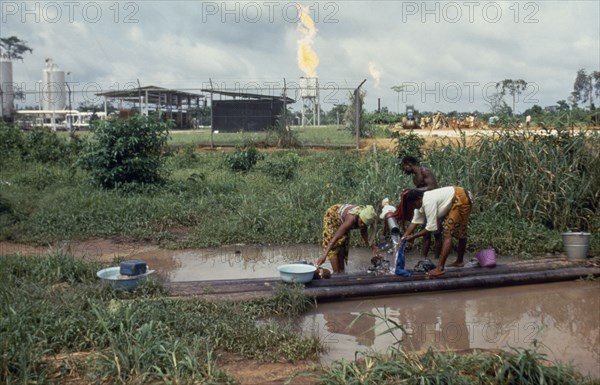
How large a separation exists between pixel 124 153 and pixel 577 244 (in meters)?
8.93

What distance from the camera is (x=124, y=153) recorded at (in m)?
12.3

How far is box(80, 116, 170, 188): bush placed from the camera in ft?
40.1

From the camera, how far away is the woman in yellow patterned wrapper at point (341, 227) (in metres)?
6.82

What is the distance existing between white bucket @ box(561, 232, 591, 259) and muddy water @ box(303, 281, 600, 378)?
77cm

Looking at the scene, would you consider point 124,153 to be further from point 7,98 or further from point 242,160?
point 7,98

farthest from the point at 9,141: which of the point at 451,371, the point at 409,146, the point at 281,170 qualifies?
the point at 451,371

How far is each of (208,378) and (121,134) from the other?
366 inches

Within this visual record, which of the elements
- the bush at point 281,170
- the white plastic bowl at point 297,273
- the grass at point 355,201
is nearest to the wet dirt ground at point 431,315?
the white plastic bowl at point 297,273

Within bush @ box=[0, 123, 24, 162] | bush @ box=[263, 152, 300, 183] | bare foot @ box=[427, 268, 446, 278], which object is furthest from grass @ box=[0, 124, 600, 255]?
bush @ box=[0, 123, 24, 162]

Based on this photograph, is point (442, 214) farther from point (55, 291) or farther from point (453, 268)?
point (55, 291)

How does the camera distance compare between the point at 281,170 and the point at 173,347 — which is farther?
the point at 281,170

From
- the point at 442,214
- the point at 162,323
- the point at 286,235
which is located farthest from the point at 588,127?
the point at 162,323

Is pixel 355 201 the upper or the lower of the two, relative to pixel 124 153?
lower

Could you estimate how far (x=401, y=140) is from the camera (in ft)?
44.9
